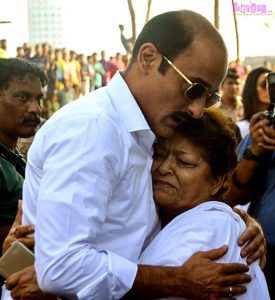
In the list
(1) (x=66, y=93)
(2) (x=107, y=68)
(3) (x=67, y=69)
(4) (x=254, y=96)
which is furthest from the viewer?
(2) (x=107, y=68)

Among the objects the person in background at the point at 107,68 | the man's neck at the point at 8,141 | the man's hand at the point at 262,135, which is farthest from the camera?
the person in background at the point at 107,68

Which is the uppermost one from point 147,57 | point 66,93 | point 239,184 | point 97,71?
point 147,57

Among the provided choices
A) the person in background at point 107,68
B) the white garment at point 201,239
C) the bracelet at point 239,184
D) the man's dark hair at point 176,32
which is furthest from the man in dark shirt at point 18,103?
the person in background at point 107,68

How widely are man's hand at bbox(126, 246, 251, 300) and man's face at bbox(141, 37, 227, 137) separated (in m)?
0.45

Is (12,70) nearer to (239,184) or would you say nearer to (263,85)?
(239,184)

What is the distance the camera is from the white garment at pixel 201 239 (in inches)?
87.6

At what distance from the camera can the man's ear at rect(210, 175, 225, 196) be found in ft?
8.39

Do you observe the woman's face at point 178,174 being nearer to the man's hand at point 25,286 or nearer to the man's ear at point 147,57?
the man's ear at point 147,57

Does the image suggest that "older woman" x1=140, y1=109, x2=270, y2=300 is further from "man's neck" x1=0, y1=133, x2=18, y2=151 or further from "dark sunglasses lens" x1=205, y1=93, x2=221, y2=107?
"man's neck" x1=0, y1=133, x2=18, y2=151

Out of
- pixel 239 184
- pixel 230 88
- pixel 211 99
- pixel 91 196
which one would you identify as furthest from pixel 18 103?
pixel 230 88

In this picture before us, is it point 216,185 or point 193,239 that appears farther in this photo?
point 216,185

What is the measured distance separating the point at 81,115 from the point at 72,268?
0.46 meters

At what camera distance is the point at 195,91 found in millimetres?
2203

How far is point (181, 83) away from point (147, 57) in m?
0.15
